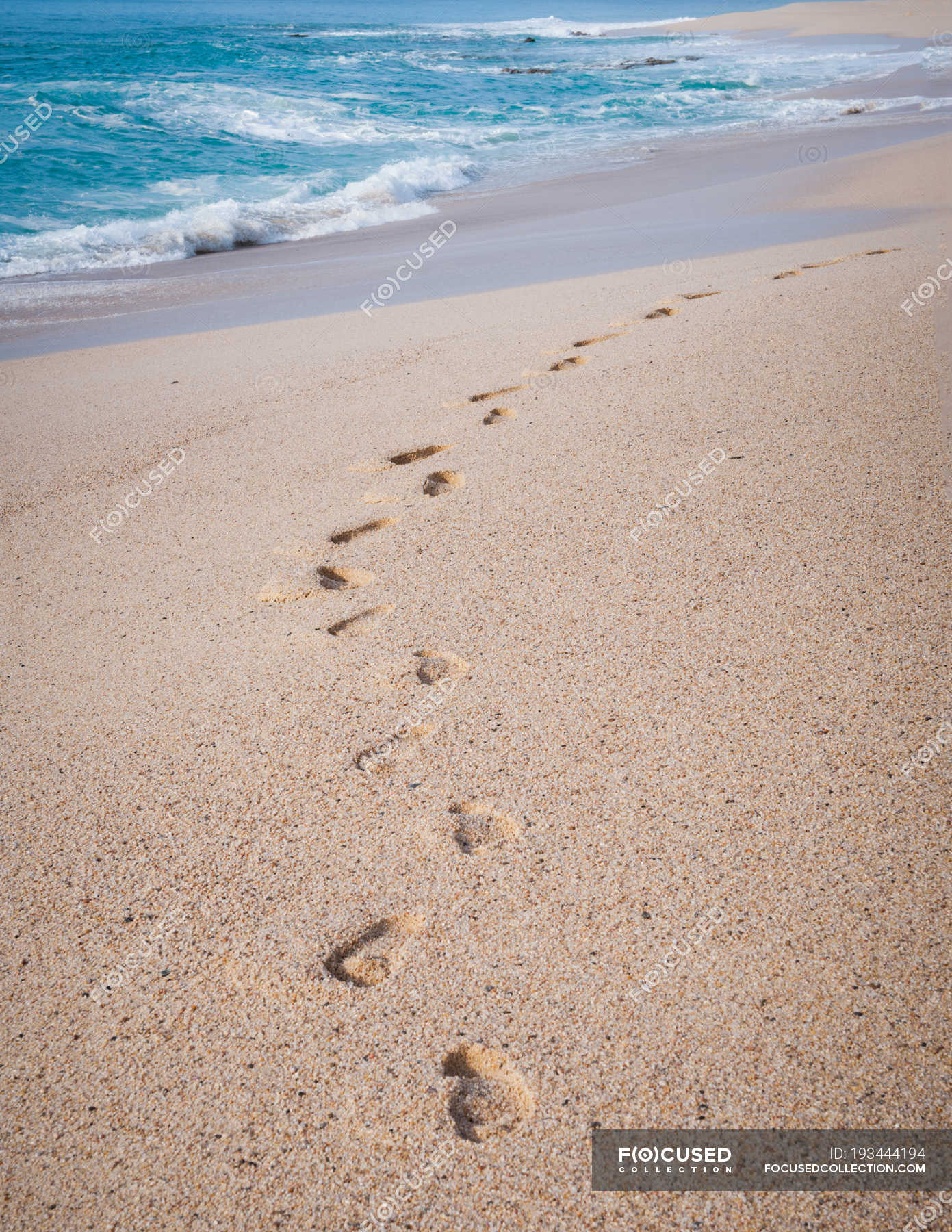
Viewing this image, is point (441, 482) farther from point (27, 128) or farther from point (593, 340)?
point (27, 128)

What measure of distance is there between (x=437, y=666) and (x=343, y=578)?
1.85 ft

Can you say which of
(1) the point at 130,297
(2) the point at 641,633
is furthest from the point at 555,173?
(2) the point at 641,633

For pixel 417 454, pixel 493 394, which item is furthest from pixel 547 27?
pixel 417 454

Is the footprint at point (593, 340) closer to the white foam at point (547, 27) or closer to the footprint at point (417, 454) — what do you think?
the footprint at point (417, 454)

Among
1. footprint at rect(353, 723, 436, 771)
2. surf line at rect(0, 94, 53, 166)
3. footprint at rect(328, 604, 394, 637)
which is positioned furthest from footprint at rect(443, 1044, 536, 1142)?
surf line at rect(0, 94, 53, 166)

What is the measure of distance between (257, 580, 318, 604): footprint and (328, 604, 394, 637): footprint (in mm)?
191

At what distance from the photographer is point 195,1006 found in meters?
1.43

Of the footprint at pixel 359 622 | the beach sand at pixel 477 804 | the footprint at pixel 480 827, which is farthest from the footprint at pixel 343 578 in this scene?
the footprint at pixel 480 827

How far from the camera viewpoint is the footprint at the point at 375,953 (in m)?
1.45

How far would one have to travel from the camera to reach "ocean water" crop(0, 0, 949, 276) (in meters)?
8.20

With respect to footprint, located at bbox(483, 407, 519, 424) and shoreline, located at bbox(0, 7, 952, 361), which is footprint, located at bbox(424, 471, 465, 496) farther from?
shoreline, located at bbox(0, 7, 952, 361)

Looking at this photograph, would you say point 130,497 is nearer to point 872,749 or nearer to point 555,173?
point 872,749

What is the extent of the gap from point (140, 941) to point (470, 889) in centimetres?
64

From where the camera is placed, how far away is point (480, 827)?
1707 millimetres
